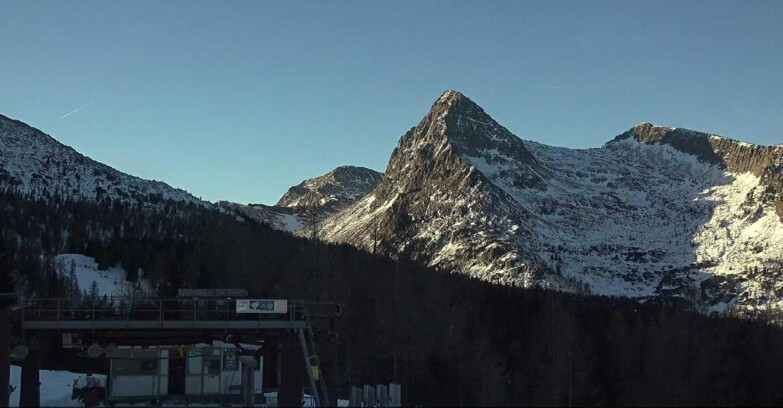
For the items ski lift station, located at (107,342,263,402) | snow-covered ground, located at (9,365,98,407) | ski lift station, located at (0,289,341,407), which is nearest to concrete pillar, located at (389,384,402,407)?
ski lift station, located at (0,289,341,407)

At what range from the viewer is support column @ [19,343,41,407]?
51.7 metres

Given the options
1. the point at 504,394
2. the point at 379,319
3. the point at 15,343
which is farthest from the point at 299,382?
the point at 379,319

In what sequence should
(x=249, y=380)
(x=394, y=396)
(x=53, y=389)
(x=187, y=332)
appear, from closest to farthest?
1. (x=394, y=396)
2. (x=187, y=332)
3. (x=249, y=380)
4. (x=53, y=389)

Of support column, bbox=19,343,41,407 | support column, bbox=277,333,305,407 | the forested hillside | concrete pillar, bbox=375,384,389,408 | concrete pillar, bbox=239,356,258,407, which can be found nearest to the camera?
concrete pillar, bbox=375,384,389,408

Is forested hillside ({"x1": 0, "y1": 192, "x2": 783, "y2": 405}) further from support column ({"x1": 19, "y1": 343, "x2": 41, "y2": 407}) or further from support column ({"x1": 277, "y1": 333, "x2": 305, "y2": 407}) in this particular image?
support column ({"x1": 277, "y1": 333, "x2": 305, "y2": 407})

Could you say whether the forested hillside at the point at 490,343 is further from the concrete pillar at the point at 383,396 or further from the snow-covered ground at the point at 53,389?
the concrete pillar at the point at 383,396

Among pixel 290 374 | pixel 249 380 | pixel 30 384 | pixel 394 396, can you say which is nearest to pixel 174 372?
pixel 249 380

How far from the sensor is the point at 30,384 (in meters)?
51.9

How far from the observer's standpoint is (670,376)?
112500mm

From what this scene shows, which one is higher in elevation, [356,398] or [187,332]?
[187,332]

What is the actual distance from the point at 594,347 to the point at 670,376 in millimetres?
22596

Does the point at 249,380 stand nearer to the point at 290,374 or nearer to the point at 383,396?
the point at 290,374

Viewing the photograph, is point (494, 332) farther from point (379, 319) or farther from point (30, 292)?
point (30, 292)

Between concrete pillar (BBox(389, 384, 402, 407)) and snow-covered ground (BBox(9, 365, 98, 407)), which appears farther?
snow-covered ground (BBox(9, 365, 98, 407))
